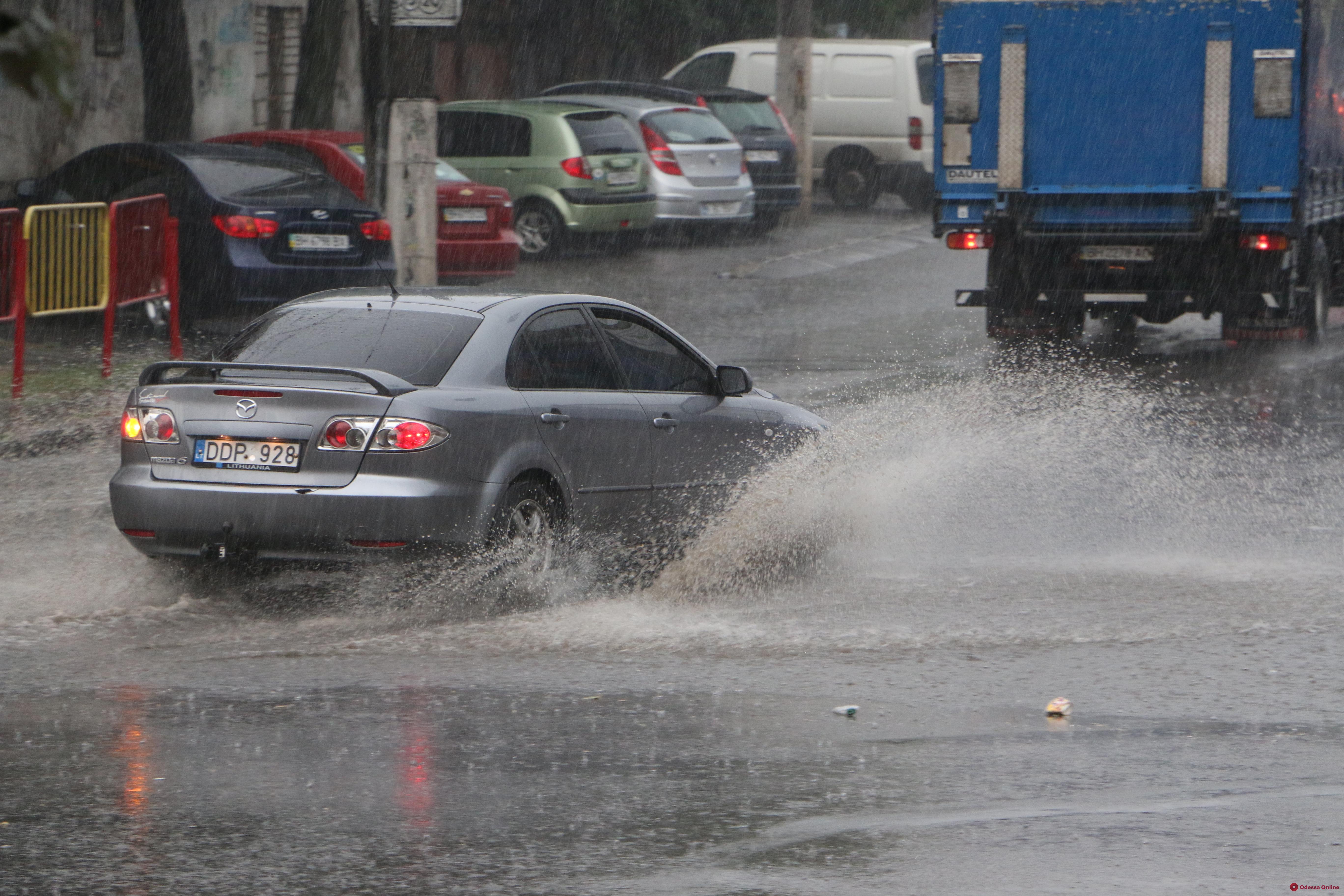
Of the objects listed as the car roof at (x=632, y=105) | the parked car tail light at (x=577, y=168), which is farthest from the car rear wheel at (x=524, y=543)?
the car roof at (x=632, y=105)

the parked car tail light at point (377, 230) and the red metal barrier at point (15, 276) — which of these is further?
the parked car tail light at point (377, 230)

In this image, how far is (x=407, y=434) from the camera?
7.64 meters

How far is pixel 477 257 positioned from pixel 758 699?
1334 centimetres

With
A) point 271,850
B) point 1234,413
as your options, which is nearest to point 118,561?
point 271,850

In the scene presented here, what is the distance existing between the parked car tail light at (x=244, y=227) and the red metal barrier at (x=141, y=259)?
2.23 ft

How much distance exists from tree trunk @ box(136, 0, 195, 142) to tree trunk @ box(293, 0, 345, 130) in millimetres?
1397

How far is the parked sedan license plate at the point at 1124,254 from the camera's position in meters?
16.5

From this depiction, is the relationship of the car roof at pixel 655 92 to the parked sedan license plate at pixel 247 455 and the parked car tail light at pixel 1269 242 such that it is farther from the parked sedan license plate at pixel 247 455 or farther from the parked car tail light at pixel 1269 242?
the parked sedan license plate at pixel 247 455

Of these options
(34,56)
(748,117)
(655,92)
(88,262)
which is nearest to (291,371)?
(34,56)

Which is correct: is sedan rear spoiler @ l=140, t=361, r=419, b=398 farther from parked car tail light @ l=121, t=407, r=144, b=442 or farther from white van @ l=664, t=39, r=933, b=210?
white van @ l=664, t=39, r=933, b=210

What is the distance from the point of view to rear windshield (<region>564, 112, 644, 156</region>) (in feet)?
78.5

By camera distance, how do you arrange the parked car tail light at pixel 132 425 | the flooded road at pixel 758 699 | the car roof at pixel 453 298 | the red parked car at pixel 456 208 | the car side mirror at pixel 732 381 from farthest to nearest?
1. the red parked car at pixel 456 208
2. the car side mirror at pixel 732 381
3. the car roof at pixel 453 298
4. the parked car tail light at pixel 132 425
5. the flooded road at pixel 758 699

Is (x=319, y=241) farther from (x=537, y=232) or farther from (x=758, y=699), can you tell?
(x=758, y=699)

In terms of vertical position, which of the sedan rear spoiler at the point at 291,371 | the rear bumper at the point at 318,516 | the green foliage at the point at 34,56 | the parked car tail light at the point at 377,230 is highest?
the green foliage at the point at 34,56
